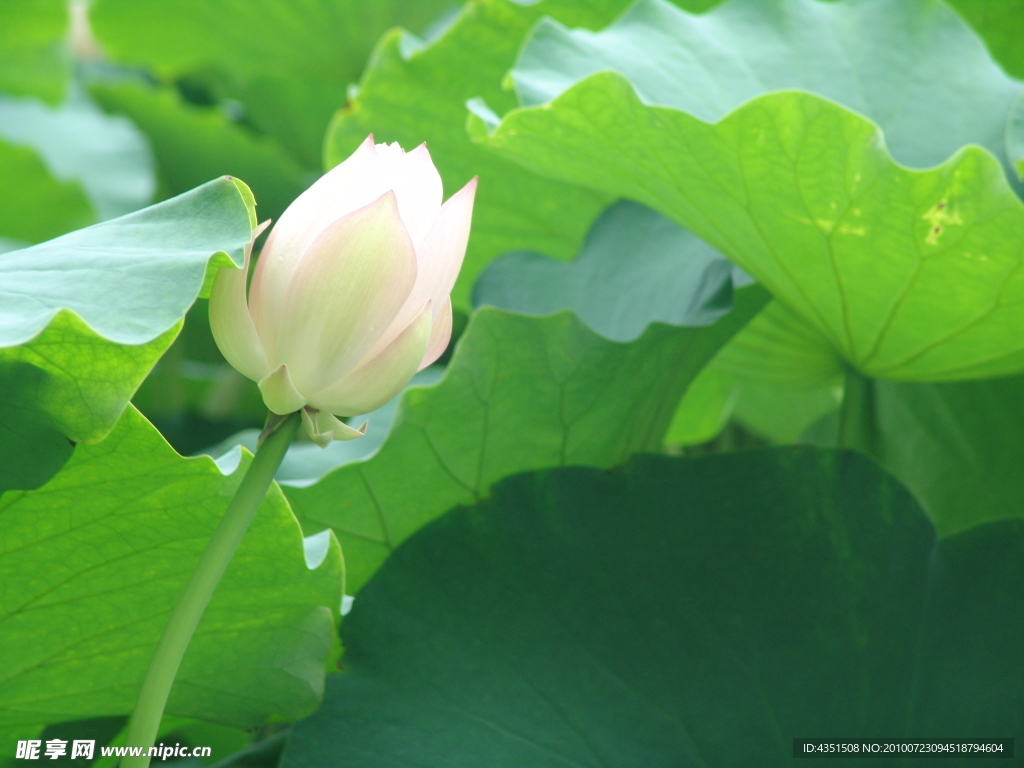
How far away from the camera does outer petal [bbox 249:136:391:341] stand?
35cm

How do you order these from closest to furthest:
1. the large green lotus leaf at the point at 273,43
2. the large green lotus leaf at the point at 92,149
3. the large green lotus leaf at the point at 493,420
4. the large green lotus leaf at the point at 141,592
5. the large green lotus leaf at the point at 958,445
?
the large green lotus leaf at the point at 141,592
the large green lotus leaf at the point at 493,420
the large green lotus leaf at the point at 958,445
the large green lotus leaf at the point at 273,43
the large green lotus leaf at the point at 92,149

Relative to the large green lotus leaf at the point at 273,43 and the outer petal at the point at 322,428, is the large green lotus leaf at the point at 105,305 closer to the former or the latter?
the outer petal at the point at 322,428

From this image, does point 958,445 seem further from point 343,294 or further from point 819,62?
point 343,294

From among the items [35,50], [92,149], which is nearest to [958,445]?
[92,149]

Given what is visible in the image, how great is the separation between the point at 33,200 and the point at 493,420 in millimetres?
1107

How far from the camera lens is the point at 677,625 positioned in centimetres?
55

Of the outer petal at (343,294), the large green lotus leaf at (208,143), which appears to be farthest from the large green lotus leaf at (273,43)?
the outer petal at (343,294)

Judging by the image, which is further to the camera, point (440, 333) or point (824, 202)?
point (824, 202)

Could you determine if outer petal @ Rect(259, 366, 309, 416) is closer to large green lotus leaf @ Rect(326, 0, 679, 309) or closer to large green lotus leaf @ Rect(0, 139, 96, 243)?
large green lotus leaf @ Rect(326, 0, 679, 309)

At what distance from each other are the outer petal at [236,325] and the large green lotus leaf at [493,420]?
21 centimetres

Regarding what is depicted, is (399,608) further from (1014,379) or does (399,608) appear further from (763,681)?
(1014,379)

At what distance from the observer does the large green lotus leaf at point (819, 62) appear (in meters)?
0.67

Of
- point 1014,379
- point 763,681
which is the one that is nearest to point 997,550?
point 763,681

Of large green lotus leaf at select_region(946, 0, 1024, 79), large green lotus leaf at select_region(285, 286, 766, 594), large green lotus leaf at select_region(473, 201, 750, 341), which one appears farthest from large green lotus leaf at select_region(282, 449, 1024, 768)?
large green lotus leaf at select_region(946, 0, 1024, 79)
